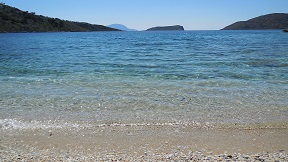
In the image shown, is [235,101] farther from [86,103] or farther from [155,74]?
[155,74]

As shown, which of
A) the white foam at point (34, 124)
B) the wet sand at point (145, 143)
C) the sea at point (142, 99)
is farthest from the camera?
the sea at point (142, 99)

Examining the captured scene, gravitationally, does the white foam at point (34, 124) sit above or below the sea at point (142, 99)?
below

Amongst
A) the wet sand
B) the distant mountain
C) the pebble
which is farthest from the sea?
the distant mountain

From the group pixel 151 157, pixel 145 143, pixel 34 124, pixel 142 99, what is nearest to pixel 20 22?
pixel 142 99

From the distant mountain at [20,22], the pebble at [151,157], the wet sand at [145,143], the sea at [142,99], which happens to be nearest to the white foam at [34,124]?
the sea at [142,99]

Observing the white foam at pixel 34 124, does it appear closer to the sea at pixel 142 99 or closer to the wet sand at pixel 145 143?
the sea at pixel 142 99

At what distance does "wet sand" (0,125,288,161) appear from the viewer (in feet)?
21.3

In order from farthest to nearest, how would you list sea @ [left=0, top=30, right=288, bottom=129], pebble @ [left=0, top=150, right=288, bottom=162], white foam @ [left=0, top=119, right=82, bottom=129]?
sea @ [left=0, top=30, right=288, bottom=129]
white foam @ [left=0, top=119, right=82, bottom=129]
pebble @ [left=0, top=150, right=288, bottom=162]

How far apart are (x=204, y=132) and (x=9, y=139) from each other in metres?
5.76

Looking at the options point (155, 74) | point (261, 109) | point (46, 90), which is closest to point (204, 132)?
point (261, 109)

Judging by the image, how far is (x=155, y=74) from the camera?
61.6 feet

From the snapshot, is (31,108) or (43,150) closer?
(43,150)

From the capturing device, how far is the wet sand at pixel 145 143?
21.3 feet

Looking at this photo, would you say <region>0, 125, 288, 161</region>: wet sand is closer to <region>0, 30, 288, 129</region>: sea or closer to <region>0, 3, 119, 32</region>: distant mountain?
<region>0, 30, 288, 129</region>: sea
